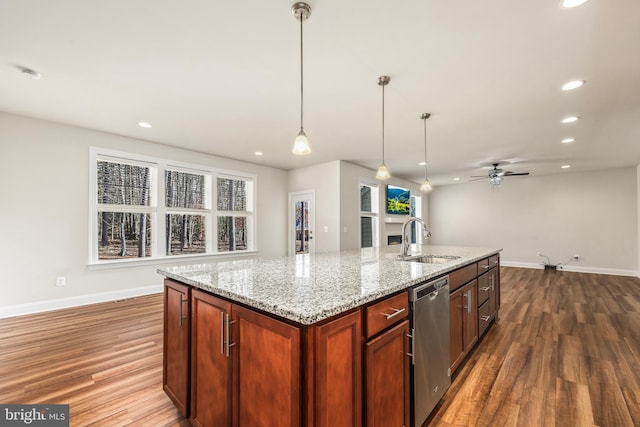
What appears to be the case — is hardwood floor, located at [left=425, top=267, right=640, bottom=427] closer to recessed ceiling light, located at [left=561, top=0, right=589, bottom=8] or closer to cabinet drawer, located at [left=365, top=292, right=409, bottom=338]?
cabinet drawer, located at [left=365, top=292, right=409, bottom=338]

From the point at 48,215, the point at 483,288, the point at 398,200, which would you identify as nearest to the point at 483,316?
the point at 483,288

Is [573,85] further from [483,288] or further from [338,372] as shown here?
[338,372]

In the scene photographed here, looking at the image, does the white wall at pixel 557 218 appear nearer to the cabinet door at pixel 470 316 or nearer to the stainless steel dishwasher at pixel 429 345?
the cabinet door at pixel 470 316

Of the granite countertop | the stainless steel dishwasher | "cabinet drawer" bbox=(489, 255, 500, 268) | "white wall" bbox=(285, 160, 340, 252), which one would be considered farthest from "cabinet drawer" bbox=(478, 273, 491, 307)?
"white wall" bbox=(285, 160, 340, 252)

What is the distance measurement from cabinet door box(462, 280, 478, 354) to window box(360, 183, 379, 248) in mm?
3895

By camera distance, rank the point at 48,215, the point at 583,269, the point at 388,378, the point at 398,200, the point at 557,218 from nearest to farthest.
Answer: the point at 388,378
the point at 48,215
the point at 583,269
the point at 557,218
the point at 398,200

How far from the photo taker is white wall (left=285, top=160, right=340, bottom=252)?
5.71 m

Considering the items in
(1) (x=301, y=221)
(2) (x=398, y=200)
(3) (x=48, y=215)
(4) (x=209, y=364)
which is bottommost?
(4) (x=209, y=364)

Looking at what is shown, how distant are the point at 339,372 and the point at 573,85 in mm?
3305

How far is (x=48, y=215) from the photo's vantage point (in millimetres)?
3684

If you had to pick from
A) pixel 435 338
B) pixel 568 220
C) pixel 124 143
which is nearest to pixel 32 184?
pixel 124 143

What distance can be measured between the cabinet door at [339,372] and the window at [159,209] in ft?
14.4

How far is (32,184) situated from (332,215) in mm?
4495

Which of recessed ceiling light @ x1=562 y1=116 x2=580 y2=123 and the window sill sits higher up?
recessed ceiling light @ x1=562 y1=116 x2=580 y2=123
